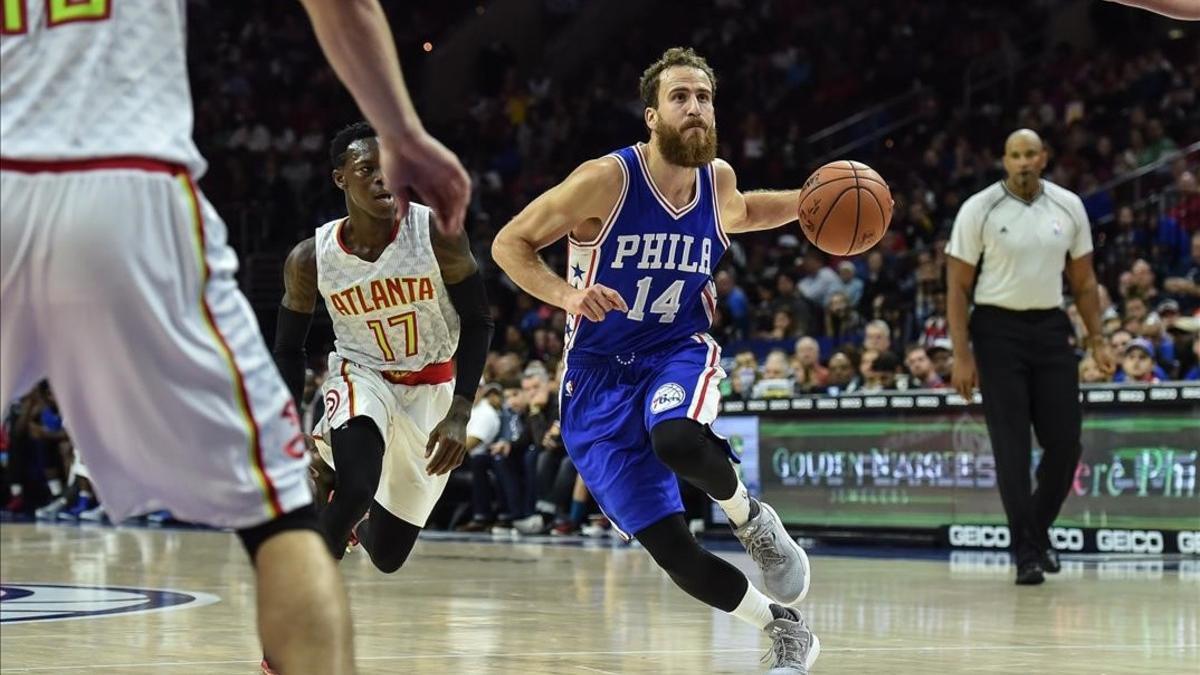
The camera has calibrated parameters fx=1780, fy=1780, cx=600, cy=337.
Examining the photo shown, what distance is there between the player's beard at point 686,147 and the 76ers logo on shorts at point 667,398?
0.81 meters

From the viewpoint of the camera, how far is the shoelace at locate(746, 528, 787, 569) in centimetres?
560

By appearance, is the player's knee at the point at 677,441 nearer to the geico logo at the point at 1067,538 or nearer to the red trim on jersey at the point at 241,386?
the red trim on jersey at the point at 241,386

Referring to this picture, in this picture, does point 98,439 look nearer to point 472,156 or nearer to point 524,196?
point 524,196

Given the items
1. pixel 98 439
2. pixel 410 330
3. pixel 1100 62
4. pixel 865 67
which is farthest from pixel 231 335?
pixel 865 67

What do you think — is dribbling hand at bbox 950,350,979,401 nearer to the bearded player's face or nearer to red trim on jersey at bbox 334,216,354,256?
the bearded player's face

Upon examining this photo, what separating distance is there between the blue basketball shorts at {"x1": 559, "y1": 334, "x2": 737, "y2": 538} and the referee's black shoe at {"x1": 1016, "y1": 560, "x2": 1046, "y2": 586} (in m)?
3.59

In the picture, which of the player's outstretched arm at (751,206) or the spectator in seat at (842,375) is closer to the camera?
the player's outstretched arm at (751,206)

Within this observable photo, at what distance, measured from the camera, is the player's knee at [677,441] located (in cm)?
538

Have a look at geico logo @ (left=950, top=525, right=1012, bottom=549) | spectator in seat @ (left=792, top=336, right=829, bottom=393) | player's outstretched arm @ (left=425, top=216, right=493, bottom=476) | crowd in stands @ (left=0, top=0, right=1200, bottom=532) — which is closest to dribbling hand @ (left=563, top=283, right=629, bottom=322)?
player's outstretched arm @ (left=425, top=216, right=493, bottom=476)

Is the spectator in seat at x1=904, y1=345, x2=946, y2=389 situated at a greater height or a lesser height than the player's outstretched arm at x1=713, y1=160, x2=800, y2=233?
lesser

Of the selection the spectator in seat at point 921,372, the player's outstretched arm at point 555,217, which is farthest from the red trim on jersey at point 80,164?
the spectator in seat at point 921,372

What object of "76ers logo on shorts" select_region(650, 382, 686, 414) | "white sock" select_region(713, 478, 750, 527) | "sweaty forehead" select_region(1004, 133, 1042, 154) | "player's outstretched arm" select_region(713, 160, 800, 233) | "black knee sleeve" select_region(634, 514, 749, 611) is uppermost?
"sweaty forehead" select_region(1004, 133, 1042, 154)

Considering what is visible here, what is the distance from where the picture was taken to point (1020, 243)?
9.04 m

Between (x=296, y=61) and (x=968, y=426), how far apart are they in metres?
17.5
